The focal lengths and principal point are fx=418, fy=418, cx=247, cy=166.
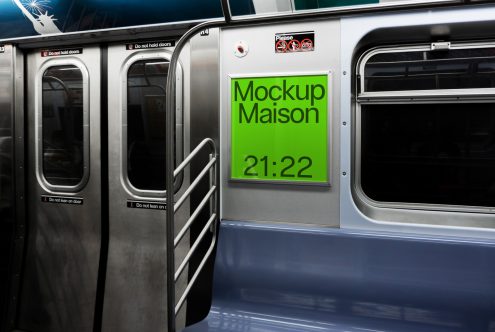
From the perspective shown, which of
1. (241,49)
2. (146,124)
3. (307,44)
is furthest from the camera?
(146,124)

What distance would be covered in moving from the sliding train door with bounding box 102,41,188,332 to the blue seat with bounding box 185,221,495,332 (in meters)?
0.70

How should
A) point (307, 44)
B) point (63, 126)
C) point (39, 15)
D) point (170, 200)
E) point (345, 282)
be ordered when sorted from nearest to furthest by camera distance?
point (170, 200) → point (345, 282) → point (307, 44) → point (39, 15) → point (63, 126)

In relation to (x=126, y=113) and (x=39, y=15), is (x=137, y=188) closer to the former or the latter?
(x=126, y=113)

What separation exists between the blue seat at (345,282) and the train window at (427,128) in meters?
0.38

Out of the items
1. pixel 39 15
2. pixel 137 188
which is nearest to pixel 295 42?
pixel 137 188

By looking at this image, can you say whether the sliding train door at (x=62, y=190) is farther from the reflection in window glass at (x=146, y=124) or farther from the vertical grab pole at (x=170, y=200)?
the vertical grab pole at (x=170, y=200)

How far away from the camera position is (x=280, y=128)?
2.62 metres

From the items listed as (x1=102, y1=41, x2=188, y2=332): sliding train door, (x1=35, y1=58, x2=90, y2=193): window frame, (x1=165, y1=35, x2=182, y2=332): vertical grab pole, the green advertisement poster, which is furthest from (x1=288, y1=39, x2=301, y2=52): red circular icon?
(x1=35, y1=58, x2=90, y2=193): window frame

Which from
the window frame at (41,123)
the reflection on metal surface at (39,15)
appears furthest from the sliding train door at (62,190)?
the reflection on metal surface at (39,15)

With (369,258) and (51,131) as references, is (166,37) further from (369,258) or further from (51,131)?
(369,258)

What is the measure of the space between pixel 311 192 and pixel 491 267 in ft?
3.43

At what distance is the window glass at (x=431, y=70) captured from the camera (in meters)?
2.44

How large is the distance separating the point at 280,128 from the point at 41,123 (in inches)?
83.4

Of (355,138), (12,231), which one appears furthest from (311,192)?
(12,231)
